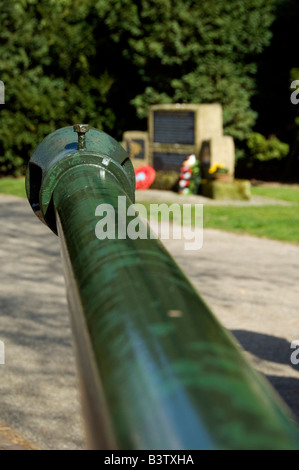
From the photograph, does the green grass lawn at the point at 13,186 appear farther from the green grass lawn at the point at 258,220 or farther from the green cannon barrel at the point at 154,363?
the green cannon barrel at the point at 154,363

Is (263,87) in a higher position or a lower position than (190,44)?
lower

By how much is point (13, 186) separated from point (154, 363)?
16319 mm

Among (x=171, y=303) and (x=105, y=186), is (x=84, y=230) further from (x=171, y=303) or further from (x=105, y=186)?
(x=171, y=303)

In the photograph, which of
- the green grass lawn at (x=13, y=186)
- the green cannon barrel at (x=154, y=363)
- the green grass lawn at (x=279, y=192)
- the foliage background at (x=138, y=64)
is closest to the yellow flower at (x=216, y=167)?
the green grass lawn at (x=279, y=192)

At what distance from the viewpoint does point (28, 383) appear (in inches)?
189

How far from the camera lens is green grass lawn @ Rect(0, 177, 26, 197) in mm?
15172

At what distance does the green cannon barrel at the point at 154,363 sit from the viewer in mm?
506

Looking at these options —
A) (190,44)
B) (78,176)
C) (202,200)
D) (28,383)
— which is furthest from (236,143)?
(78,176)

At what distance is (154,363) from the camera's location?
59 centimetres

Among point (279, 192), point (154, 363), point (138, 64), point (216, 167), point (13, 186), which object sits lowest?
point (279, 192)

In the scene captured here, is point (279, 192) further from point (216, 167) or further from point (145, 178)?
point (145, 178)

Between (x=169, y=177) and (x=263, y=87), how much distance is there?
568 cm

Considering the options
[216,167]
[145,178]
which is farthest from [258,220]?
[145,178]

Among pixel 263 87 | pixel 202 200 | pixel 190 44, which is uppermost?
pixel 190 44
